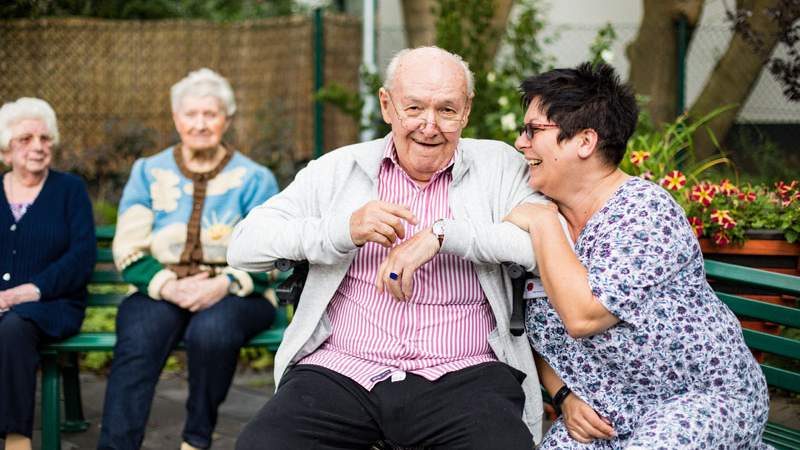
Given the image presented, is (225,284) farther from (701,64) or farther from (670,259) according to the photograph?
(701,64)

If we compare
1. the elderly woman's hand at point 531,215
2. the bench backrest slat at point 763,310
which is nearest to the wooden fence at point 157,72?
the elderly woman's hand at point 531,215

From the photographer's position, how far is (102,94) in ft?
30.3

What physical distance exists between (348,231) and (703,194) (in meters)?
1.67

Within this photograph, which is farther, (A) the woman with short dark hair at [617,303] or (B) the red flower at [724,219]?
(B) the red flower at [724,219]

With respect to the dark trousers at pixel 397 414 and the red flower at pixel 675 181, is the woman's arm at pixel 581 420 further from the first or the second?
the red flower at pixel 675 181

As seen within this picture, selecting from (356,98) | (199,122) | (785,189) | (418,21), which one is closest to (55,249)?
(199,122)

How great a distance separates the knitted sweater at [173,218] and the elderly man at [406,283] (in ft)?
3.02

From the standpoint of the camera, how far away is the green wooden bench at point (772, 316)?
2.89 meters

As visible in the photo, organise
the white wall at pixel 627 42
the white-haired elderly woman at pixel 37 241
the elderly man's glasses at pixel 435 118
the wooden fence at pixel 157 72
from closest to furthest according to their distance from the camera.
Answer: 1. the elderly man's glasses at pixel 435 118
2. the white-haired elderly woman at pixel 37 241
3. the white wall at pixel 627 42
4. the wooden fence at pixel 157 72

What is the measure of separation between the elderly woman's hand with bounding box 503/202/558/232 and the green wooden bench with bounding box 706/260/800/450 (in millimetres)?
627

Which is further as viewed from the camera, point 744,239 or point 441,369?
point 744,239

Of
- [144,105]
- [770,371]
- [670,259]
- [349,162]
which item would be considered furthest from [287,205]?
[144,105]

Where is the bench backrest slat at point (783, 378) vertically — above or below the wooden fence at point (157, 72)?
below

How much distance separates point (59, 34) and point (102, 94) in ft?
2.27
